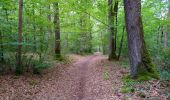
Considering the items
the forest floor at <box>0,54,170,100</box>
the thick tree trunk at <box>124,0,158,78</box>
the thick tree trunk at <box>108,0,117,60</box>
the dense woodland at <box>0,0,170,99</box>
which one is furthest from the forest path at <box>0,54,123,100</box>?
the thick tree trunk at <box>108,0,117,60</box>

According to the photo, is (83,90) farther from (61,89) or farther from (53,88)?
(53,88)

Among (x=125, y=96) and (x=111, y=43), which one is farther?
(x=111, y=43)

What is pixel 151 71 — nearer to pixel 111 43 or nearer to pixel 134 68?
pixel 134 68

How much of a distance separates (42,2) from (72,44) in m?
19.5

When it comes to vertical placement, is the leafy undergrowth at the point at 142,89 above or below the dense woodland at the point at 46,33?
below

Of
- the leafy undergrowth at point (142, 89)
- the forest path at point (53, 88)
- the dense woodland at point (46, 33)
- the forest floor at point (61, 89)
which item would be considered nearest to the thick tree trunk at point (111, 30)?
the dense woodland at point (46, 33)

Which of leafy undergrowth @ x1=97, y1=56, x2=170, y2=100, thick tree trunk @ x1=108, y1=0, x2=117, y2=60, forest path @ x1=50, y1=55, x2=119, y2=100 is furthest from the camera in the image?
thick tree trunk @ x1=108, y1=0, x2=117, y2=60

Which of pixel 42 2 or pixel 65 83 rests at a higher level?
pixel 42 2

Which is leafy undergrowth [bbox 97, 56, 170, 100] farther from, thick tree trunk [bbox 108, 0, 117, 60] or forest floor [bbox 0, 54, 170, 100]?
thick tree trunk [bbox 108, 0, 117, 60]

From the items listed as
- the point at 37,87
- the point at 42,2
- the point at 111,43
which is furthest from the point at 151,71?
the point at 111,43

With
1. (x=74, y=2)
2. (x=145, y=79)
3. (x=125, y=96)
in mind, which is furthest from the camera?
(x=74, y=2)

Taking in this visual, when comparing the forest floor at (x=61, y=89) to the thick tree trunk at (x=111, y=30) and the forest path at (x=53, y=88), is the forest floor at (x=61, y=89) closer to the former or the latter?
the forest path at (x=53, y=88)

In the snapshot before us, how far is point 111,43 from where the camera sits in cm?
1970

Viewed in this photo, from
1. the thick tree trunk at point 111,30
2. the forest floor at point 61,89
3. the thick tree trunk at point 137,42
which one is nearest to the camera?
the forest floor at point 61,89
